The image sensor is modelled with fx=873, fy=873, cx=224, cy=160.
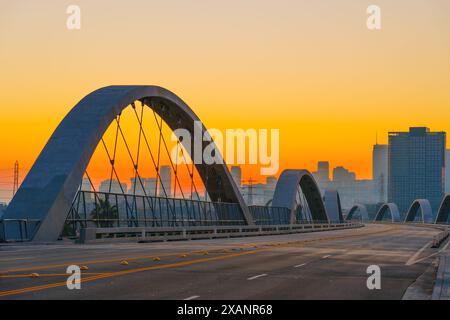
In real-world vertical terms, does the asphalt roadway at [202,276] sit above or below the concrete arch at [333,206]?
above

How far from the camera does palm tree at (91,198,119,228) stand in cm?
4316

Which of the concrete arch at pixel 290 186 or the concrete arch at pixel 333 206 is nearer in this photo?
the concrete arch at pixel 290 186

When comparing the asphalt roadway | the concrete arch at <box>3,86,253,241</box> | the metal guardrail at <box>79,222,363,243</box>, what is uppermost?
the concrete arch at <box>3,86,253,241</box>

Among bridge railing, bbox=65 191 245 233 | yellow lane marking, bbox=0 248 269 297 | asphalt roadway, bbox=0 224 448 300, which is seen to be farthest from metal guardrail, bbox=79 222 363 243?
yellow lane marking, bbox=0 248 269 297

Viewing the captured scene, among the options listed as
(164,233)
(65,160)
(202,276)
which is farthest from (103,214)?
(202,276)

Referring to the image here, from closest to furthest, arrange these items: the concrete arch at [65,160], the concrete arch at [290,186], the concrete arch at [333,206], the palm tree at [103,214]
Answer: the concrete arch at [65,160] < the palm tree at [103,214] < the concrete arch at [290,186] < the concrete arch at [333,206]

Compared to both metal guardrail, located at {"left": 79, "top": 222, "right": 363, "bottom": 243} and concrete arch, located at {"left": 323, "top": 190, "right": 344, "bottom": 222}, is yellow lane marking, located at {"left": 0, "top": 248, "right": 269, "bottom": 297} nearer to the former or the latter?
metal guardrail, located at {"left": 79, "top": 222, "right": 363, "bottom": 243}

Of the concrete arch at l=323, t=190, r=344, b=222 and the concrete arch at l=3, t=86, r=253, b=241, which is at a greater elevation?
the concrete arch at l=3, t=86, r=253, b=241

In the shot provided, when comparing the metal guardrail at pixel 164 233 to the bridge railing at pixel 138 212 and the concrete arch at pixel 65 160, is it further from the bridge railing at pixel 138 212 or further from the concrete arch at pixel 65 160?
the concrete arch at pixel 65 160

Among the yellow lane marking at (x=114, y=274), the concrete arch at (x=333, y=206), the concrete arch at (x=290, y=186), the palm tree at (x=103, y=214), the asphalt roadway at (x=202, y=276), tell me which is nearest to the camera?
the yellow lane marking at (x=114, y=274)

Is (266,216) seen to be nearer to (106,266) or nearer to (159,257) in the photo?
(159,257)

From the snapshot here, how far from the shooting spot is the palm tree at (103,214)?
43.2 metres

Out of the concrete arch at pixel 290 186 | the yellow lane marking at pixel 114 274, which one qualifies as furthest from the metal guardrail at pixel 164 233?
the concrete arch at pixel 290 186

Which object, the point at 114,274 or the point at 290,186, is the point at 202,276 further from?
the point at 290,186
